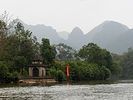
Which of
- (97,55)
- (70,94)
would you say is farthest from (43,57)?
(70,94)

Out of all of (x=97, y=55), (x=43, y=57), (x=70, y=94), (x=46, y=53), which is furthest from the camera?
(x=97, y=55)

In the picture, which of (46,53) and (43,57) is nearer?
(46,53)

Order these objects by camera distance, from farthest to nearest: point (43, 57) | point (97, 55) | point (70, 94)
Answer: point (97, 55) → point (43, 57) → point (70, 94)

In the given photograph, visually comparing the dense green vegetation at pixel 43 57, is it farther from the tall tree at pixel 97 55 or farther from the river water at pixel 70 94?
A: the river water at pixel 70 94

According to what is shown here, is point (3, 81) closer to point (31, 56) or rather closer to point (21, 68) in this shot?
point (21, 68)

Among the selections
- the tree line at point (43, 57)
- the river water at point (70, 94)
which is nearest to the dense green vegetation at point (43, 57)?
the tree line at point (43, 57)

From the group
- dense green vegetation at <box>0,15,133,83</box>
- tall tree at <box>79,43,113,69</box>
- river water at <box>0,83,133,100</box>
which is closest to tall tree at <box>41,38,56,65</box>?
dense green vegetation at <box>0,15,133,83</box>

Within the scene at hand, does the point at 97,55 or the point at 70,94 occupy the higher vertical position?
the point at 97,55

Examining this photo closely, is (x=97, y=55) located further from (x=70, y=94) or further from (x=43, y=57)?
(x=70, y=94)

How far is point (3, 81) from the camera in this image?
86.6m

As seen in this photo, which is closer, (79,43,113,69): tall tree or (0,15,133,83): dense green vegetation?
(0,15,133,83): dense green vegetation

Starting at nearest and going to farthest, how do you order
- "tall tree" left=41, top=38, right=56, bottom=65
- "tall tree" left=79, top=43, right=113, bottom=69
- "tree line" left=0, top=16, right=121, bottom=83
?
"tree line" left=0, top=16, right=121, bottom=83 → "tall tree" left=41, top=38, right=56, bottom=65 → "tall tree" left=79, top=43, right=113, bottom=69

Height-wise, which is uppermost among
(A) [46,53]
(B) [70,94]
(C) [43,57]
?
(A) [46,53]

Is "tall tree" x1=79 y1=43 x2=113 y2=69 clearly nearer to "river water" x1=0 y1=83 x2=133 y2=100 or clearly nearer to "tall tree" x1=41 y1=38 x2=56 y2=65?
"tall tree" x1=41 y1=38 x2=56 y2=65
